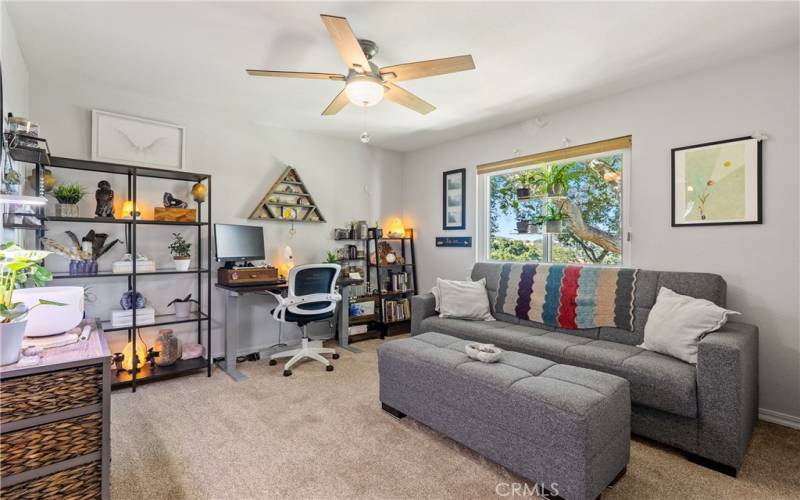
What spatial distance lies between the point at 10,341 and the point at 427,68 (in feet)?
7.14

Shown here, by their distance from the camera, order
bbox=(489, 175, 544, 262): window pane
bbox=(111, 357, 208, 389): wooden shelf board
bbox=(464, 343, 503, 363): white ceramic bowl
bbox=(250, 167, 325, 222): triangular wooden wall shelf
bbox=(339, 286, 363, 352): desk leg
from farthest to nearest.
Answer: bbox=(339, 286, 363, 352): desk leg
bbox=(250, 167, 325, 222): triangular wooden wall shelf
bbox=(489, 175, 544, 262): window pane
bbox=(111, 357, 208, 389): wooden shelf board
bbox=(464, 343, 503, 363): white ceramic bowl

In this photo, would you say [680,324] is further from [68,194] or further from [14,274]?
[68,194]

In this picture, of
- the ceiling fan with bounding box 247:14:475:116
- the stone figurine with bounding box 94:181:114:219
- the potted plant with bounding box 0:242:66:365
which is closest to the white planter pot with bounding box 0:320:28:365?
the potted plant with bounding box 0:242:66:365

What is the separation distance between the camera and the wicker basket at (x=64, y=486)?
1295 mm

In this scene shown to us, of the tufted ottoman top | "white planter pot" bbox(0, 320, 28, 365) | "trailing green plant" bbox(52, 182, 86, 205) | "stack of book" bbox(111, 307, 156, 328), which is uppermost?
"trailing green plant" bbox(52, 182, 86, 205)

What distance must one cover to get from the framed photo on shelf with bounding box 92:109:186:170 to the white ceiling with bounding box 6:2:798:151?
0.28 m

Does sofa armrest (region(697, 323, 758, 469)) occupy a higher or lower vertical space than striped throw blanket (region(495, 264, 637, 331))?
lower

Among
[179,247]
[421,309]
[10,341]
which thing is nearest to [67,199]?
[179,247]

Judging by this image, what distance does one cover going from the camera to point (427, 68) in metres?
2.16

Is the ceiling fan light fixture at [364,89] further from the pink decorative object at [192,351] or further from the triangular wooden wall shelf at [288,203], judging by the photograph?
the pink decorative object at [192,351]

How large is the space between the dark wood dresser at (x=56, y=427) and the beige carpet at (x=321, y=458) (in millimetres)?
477

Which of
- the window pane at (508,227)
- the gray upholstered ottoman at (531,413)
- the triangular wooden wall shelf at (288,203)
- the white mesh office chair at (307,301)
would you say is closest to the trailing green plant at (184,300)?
the white mesh office chair at (307,301)

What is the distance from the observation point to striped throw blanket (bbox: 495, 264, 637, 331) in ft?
9.43

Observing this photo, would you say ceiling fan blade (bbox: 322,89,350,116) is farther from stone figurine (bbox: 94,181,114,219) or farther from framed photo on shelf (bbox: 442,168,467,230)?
framed photo on shelf (bbox: 442,168,467,230)
